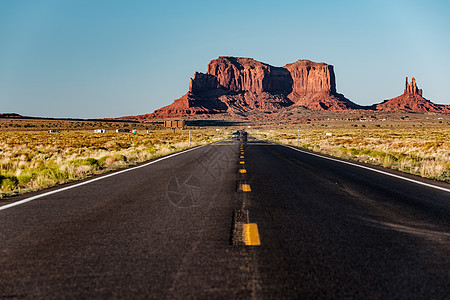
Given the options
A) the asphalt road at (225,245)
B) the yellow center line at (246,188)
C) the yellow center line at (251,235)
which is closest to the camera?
the asphalt road at (225,245)

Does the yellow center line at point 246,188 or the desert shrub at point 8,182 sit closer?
the yellow center line at point 246,188

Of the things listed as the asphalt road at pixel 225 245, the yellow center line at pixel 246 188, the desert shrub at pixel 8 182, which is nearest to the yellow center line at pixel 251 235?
the asphalt road at pixel 225 245

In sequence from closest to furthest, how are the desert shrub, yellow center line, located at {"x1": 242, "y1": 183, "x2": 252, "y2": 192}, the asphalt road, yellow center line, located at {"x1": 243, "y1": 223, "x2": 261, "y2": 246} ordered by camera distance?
the asphalt road < yellow center line, located at {"x1": 243, "y1": 223, "x2": 261, "y2": 246} < yellow center line, located at {"x1": 242, "y1": 183, "x2": 252, "y2": 192} < the desert shrub

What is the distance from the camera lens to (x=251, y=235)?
4801 mm

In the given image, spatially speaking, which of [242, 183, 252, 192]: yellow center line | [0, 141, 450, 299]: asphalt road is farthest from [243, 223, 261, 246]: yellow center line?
[242, 183, 252, 192]: yellow center line

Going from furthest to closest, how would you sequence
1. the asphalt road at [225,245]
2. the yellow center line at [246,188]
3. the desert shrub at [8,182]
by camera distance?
the desert shrub at [8,182] → the yellow center line at [246,188] → the asphalt road at [225,245]

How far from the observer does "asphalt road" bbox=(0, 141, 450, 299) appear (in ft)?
10.4

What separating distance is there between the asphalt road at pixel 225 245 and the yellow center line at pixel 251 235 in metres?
0.07

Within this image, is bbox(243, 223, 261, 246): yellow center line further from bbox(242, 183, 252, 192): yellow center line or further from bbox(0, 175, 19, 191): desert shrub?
bbox(0, 175, 19, 191): desert shrub

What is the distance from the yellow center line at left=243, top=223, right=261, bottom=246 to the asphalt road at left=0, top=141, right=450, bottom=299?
0.07m

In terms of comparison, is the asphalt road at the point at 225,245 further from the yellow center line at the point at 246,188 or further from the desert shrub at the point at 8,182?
the desert shrub at the point at 8,182

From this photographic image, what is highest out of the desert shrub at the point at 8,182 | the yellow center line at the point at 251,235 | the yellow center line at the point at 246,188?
the yellow center line at the point at 251,235

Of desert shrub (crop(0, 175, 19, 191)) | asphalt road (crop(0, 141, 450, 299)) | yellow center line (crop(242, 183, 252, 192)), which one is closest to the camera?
asphalt road (crop(0, 141, 450, 299))

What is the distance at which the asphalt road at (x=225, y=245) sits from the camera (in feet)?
10.4
